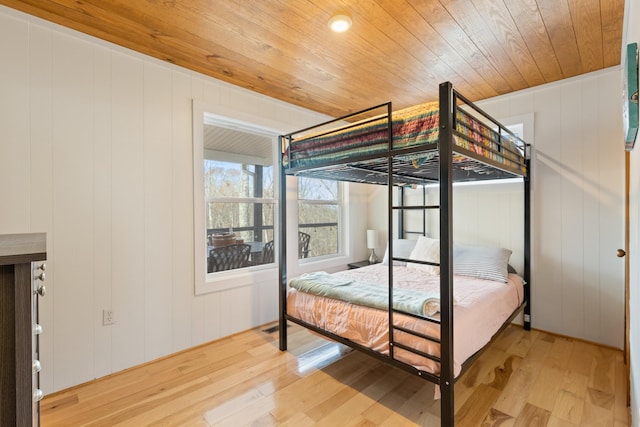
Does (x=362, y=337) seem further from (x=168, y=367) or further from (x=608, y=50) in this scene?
(x=608, y=50)

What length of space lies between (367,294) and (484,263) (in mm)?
1342

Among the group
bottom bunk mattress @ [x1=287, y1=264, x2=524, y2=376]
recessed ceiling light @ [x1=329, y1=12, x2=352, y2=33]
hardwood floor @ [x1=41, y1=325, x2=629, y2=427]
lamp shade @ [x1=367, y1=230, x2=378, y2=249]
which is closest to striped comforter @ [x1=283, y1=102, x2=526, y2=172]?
recessed ceiling light @ [x1=329, y1=12, x2=352, y2=33]

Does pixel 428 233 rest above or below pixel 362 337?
above

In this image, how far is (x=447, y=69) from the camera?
8.26ft

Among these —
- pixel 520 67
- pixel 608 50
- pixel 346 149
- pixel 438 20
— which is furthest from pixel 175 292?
pixel 608 50

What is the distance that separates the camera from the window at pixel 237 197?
2.85m

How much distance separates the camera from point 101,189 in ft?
6.98

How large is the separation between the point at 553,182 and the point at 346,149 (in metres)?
2.10

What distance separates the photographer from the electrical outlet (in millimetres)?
2141

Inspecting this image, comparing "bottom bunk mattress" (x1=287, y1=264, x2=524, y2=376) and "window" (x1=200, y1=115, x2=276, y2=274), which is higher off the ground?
"window" (x1=200, y1=115, x2=276, y2=274)

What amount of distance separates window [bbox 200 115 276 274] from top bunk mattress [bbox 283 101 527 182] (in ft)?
2.33

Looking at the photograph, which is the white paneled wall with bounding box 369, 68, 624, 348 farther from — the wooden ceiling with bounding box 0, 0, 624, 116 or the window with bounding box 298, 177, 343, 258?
the window with bounding box 298, 177, 343, 258

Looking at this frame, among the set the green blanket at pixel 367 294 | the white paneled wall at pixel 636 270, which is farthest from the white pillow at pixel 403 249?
the white paneled wall at pixel 636 270

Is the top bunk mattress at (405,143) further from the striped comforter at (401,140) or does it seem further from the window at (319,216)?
the window at (319,216)
